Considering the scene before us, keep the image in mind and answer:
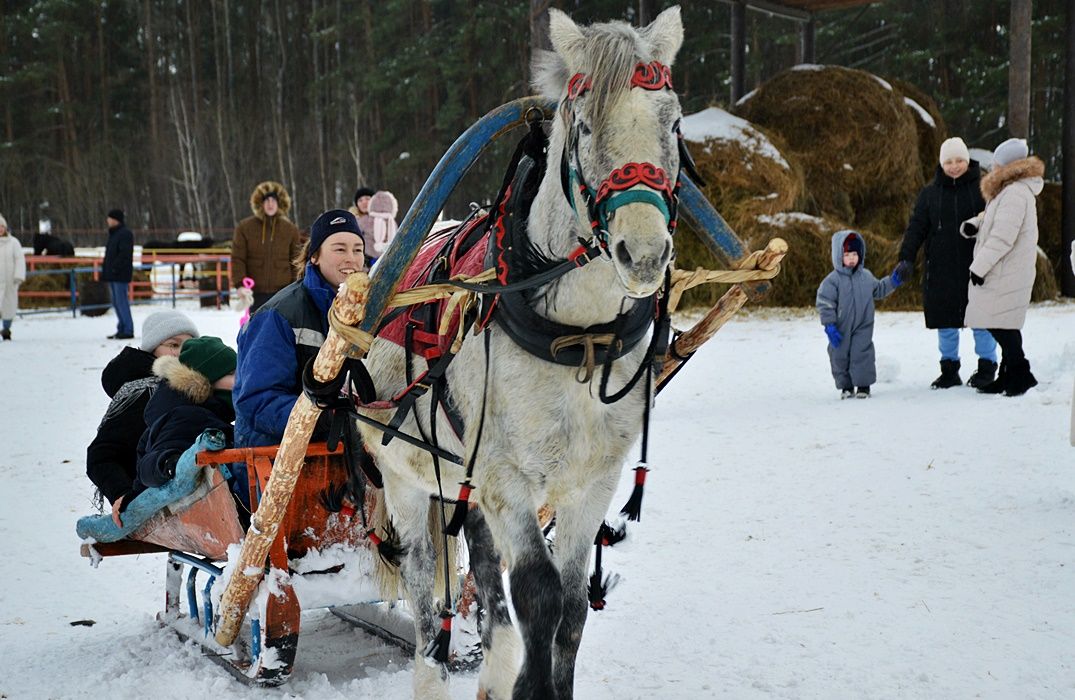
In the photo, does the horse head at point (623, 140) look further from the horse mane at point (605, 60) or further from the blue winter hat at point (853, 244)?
the blue winter hat at point (853, 244)

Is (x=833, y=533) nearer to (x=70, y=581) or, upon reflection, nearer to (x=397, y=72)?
(x=70, y=581)

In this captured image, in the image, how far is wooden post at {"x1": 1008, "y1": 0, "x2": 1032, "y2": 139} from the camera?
1379 centimetres

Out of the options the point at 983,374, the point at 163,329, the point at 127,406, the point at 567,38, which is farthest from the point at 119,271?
the point at 567,38

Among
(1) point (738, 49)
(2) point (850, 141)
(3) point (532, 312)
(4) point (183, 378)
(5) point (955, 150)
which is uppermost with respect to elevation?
(1) point (738, 49)

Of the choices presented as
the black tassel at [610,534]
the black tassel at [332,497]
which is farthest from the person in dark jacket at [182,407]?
the black tassel at [610,534]

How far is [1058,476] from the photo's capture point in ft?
18.3

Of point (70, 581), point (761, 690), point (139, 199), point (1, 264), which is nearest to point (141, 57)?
point (139, 199)

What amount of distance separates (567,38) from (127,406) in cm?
284

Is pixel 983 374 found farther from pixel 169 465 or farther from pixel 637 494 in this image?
pixel 169 465

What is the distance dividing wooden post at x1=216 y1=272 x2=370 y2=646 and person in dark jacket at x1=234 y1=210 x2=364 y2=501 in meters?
0.34

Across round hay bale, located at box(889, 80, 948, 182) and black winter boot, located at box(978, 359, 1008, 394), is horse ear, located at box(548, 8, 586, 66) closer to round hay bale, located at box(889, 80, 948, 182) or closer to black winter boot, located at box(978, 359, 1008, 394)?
black winter boot, located at box(978, 359, 1008, 394)

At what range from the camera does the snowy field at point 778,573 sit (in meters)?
3.47

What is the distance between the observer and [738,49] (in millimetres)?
16875

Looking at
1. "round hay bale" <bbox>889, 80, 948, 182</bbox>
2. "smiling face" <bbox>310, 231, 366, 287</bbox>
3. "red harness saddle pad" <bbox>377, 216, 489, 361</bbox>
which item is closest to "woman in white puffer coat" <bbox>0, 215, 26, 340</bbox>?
"smiling face" <bbox>310, 231, 366, 287</bbox>
